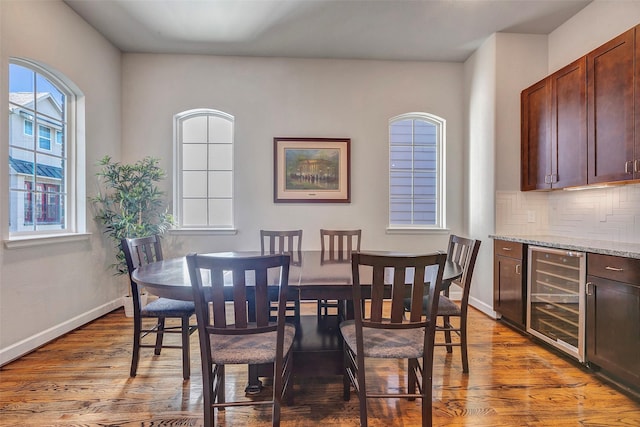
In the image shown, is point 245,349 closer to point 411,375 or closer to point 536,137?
point 411,375

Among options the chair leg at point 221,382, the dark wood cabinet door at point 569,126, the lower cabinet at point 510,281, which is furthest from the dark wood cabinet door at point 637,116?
the chair leg at point 221,382

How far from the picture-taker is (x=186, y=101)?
3842mm

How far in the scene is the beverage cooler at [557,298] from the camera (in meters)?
2.25

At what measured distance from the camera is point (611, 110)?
230cm

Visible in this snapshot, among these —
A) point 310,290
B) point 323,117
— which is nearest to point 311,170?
point 323,117

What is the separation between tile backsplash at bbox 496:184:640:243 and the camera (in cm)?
252

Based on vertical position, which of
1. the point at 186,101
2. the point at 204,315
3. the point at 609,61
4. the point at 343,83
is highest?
the point at 343,83

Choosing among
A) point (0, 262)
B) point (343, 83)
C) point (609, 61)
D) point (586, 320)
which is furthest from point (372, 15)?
point (0, 262)

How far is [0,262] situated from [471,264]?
10.9 feet

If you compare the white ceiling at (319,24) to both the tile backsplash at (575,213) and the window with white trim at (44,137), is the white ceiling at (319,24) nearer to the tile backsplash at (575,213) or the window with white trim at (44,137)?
the window with white trim at (44,137)

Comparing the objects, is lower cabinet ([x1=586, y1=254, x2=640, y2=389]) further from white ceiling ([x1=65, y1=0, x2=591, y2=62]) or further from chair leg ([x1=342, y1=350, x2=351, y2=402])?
white ceiling ([x1=65, y1=0, x2=591, y2=62])

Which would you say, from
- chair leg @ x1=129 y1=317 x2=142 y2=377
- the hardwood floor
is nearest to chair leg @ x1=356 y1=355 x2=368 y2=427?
the hardwood floor

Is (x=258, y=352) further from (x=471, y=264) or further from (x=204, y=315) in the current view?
(x=471, y=264)

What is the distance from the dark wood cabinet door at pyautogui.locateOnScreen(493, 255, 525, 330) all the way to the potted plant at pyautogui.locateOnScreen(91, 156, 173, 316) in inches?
139
